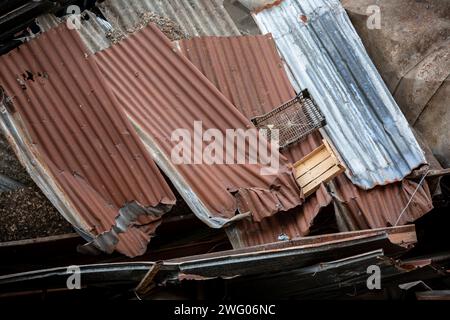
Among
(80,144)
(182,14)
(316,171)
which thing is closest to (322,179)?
(316,171)

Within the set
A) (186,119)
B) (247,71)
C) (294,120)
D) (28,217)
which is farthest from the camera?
(247,71)

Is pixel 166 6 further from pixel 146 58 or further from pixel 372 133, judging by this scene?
pixel 372 133

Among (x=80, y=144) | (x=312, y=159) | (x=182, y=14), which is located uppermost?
(x=182, y=14)

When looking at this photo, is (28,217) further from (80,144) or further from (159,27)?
(159,27)

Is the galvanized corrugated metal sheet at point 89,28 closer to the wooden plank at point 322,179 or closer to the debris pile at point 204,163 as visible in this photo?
the debris pile at point 204,163

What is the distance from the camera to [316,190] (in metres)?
6.74

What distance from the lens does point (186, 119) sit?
23.1ft

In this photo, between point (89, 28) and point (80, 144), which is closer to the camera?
point (80, 144)

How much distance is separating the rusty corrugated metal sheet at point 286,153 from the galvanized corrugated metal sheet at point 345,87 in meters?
0.16

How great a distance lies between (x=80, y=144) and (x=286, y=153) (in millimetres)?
2053

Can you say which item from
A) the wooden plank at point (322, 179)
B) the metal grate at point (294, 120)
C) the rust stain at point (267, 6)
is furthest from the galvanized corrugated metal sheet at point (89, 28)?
the wooden plank at point (322, 179)

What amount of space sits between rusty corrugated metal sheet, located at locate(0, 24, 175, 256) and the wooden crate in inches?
50.2

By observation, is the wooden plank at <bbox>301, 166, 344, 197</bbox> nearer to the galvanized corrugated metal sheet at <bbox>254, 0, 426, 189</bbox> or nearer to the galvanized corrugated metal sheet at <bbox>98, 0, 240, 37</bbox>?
the galvanized corrugated metal sheet at <bbox>254, 0, 426, 189</bbox>

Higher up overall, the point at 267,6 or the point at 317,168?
the point at 267,6
